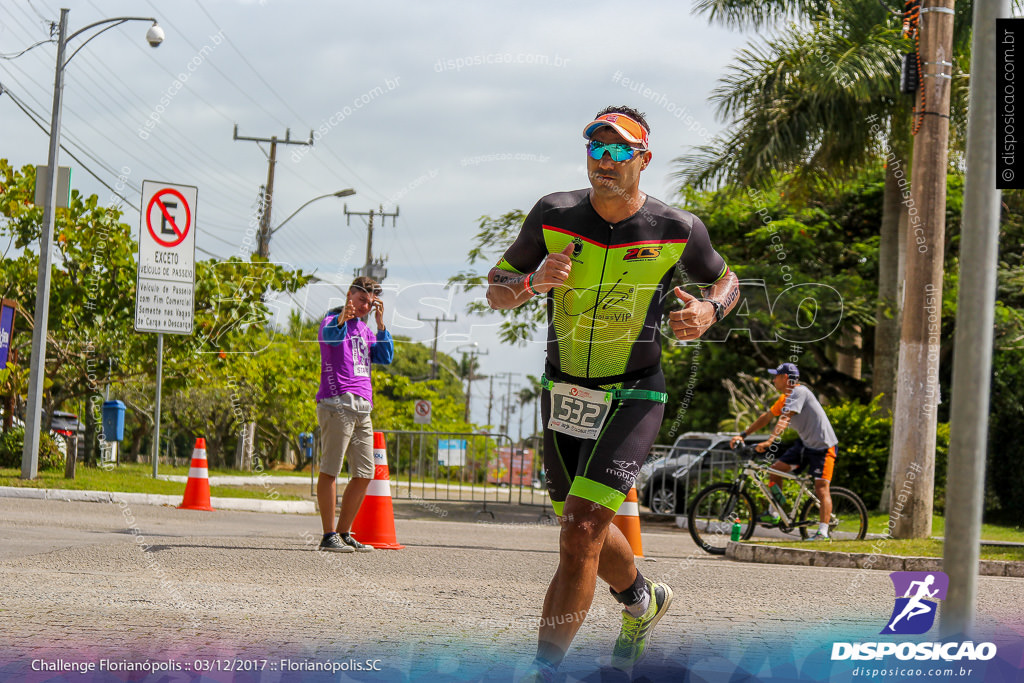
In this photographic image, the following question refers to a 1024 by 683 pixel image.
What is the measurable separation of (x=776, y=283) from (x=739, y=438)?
10316mm

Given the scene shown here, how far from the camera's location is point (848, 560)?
33.1 feet

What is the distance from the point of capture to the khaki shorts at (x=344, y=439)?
828 centimetres

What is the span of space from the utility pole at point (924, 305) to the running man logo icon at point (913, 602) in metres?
8.10

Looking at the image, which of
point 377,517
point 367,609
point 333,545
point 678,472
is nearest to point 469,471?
point 678,472

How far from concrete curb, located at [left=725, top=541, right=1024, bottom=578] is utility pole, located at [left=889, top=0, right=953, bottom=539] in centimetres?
184

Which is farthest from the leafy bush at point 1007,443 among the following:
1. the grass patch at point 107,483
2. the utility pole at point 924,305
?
the grass patch at point 107,483

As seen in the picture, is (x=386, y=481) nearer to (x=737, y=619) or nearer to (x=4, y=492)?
(x=737, y=619)

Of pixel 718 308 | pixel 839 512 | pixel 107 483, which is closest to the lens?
pixel 718 308

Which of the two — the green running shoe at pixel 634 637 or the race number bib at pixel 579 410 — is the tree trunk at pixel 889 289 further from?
the race number bib at pixel 579 410

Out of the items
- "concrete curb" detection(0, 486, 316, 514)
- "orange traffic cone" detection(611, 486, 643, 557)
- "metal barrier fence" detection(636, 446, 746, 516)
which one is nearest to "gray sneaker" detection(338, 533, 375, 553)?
"orange traffic cone" detection(611, 486, 643, 557)

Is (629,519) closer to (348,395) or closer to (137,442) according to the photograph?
(348,395)

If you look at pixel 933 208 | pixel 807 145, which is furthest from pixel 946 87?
pixel 807 145

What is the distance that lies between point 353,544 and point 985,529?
419 inches

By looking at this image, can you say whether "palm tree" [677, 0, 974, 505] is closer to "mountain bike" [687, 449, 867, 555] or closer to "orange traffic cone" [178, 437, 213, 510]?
"mountain bike" [687, 449, 867, 555]
